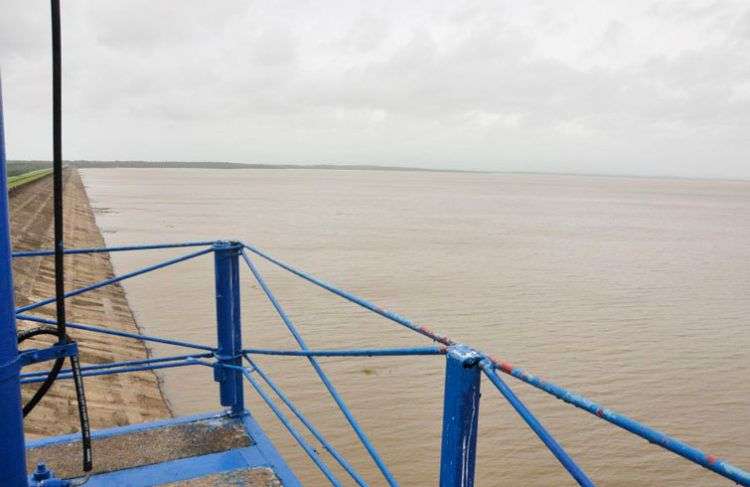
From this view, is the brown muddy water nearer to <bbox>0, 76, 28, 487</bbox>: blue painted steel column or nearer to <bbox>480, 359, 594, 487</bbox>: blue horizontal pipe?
<bbox>0, 76, 28, 487</bbox>: blue painted steel column

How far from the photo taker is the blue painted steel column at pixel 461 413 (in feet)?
7.33


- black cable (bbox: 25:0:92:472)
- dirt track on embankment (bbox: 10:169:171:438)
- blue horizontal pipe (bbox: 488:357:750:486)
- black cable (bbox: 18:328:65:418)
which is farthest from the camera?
dirt track on embankment (bbox: 10:169:171:438)

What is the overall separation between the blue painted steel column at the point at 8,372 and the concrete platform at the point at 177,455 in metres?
1.60

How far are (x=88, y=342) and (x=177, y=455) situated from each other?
31.6 feet

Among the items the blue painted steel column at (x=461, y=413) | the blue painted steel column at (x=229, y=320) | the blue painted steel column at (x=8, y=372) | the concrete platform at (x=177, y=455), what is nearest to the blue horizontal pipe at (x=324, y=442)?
the concrete platform at (x=177, y=455)

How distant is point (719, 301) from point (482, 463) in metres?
16.2

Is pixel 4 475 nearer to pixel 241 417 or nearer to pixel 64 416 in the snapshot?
pixel 241 417

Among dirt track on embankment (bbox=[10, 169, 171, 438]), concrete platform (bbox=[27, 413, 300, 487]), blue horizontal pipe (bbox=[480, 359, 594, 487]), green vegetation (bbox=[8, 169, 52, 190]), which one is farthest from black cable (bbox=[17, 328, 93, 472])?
green vegetation (bbox=[8, 169, 52, 190])

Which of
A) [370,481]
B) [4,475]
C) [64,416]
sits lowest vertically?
[370,481]

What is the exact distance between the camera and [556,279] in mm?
24203

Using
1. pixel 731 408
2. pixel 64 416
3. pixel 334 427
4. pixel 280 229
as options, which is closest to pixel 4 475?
pixel 64 416

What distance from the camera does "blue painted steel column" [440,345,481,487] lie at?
223 cm

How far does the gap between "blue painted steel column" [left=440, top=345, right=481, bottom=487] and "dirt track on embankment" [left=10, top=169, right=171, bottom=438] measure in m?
7.20

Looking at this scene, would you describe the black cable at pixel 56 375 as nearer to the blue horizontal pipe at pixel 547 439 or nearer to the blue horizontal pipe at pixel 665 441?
the blue horizontal pipe at pixel 547 439
